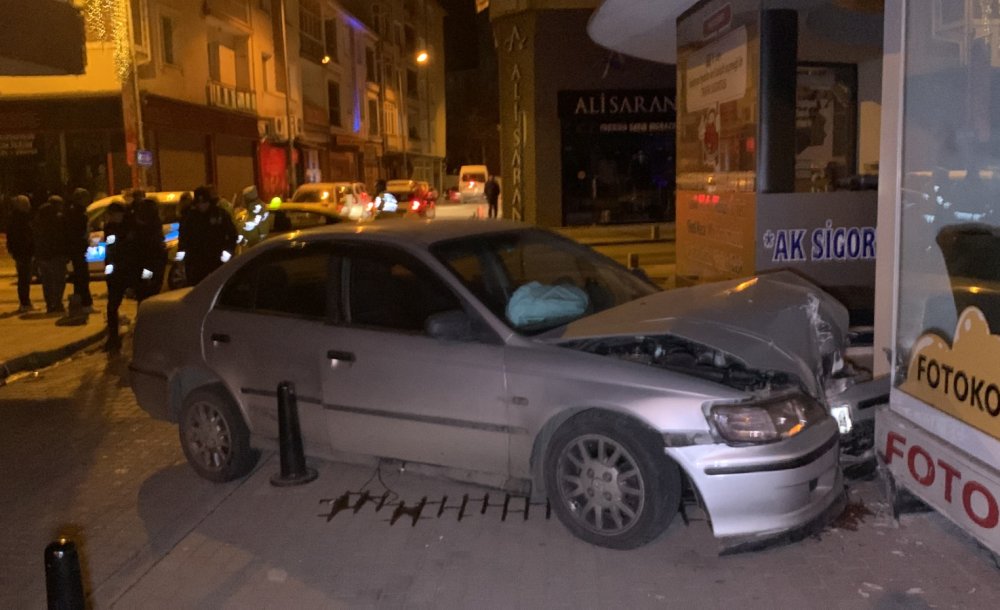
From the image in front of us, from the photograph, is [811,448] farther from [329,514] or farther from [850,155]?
[850,155]

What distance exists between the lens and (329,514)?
560 centimetres

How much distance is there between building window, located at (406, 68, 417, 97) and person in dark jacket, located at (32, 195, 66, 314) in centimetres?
5524

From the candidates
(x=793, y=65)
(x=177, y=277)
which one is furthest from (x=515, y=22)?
(x=793, y=65)

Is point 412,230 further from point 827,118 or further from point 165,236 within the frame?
point 165,236

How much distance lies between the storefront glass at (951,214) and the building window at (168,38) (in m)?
26.9

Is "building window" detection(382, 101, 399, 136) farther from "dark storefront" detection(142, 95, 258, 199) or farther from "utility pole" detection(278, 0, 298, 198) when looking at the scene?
"dark storefront" detection(142, 95, 258, 199)

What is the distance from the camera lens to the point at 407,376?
534 cm

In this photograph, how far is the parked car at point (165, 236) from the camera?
Answer: 51.2 ft

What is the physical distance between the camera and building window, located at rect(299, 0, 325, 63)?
139ft

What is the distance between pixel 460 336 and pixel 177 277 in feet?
38.3

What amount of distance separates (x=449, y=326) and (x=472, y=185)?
44.9 m

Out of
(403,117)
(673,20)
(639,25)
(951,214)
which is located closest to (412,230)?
(951,214)

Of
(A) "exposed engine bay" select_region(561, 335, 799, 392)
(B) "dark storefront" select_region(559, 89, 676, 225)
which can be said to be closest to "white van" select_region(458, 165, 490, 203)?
(B) "dark storefront" select_region(559, 89, 676, 225)

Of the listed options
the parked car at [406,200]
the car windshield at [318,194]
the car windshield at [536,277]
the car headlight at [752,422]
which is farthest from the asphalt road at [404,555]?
the car windshield at [318,194]
